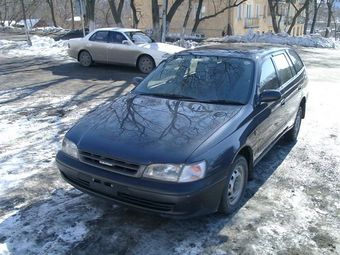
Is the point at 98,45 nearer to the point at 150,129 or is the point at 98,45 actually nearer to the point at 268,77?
the point at 268,77

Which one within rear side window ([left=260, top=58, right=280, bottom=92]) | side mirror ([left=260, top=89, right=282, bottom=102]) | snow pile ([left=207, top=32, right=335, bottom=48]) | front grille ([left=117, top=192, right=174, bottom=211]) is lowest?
snow pile ([left=207, top=32, right=335, bottom=48])

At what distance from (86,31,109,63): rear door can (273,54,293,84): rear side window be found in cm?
860

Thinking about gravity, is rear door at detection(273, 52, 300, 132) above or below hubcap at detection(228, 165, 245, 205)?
above

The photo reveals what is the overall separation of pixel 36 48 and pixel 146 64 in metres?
9.10

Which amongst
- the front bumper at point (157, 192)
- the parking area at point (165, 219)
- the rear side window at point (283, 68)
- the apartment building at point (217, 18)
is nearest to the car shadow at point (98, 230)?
the parking area at point (165, 219)

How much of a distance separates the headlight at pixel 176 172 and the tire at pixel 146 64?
31.1 ft

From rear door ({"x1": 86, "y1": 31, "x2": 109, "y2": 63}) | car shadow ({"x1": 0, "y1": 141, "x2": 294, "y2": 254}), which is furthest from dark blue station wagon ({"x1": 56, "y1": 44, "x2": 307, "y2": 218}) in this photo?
rear door ({"x1": 86, "y1": 31, "x2": 109, "y2": 63})

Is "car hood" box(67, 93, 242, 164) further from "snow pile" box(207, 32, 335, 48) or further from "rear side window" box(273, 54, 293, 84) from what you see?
"snow pile" box(207, 32, 335, 48)

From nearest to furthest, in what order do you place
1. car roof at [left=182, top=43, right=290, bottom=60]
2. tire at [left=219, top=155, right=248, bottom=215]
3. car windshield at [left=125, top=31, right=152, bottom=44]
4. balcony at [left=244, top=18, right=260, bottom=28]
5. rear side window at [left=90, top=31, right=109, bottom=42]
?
tire at [left=219, top=155, right=248, bottom=215]
car roof at [left=182, top=43, right=290, bottom=60]
car windshield at [left=125, top=31, right=152, bottom=44]
rear side window at [left=90, top=31, right=109, bottom=42]
balcony at [left=244, top=18, right=260, bottom=28]

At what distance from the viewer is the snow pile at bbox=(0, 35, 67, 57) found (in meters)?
18.0

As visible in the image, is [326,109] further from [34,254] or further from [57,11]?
[57,11]

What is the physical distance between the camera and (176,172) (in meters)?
3.34

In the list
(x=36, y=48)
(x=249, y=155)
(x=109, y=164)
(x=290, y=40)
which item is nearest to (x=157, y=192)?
(x=109, y=164)

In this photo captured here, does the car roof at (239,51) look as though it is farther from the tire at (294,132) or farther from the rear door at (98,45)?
the rear door at (98,45)
